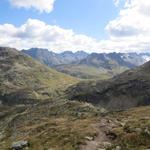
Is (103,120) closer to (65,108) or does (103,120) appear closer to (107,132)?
(107,132)

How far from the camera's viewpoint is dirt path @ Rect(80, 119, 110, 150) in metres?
53.2

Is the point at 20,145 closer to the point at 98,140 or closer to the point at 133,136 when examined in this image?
the point at 98,140

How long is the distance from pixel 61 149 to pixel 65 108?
63.6m

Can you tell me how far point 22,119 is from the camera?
4695 inches

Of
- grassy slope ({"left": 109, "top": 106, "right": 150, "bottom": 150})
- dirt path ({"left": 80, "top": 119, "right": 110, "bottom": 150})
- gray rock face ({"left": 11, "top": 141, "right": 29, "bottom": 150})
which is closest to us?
grassy slope ({"left": 109, "top": 106, "right": 150, "bottom": 150})

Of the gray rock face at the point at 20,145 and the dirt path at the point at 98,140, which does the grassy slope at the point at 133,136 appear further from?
the gray rock face at the point at 20,145

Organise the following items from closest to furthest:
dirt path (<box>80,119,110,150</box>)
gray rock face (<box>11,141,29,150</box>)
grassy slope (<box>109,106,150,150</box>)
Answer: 1. grassy slope (<box>109,106,150,150</box>)
2. dirt path (<box>80,119,110,150</box>)
3. gray rock face (<box>11,141,29,150</box>)

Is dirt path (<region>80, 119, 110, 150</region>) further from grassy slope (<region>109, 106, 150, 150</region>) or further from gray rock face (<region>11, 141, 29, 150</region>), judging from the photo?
gray rock face (<region>11, 141, 29, 150</region>)

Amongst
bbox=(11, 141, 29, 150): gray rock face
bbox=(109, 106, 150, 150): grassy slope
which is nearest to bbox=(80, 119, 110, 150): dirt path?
bbox=(109, 106, 150, 150): grassy slope

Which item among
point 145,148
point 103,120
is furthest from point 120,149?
point 103,120

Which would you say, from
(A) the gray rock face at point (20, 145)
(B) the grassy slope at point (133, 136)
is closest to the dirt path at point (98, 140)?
(B) the grassy slope at point (133, 136)

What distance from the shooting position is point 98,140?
187 feet

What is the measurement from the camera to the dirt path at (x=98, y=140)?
2095 inches

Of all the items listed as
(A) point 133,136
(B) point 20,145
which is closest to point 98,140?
(A) point 133,136
